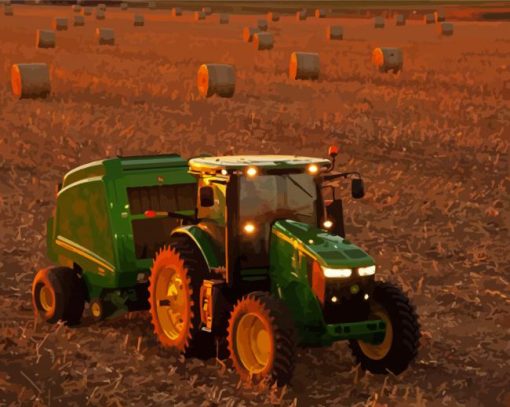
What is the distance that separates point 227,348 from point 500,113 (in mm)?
17960

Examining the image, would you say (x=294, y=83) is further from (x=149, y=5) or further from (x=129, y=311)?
(x=149, y=5)

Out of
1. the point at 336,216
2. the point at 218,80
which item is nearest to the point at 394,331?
the point at 336,216

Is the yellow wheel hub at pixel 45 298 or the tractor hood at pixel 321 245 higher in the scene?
the tractor hood at pixel 321 245

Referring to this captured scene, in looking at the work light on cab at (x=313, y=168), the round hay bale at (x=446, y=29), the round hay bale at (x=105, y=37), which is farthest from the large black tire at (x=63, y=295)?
→ the round hay bale at (x=446, y=29)

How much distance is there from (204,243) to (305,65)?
24.2 metres

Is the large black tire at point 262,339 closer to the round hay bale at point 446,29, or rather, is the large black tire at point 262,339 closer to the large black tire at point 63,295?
the large black tire at point 63,295

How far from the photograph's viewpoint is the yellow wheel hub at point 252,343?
7629mm

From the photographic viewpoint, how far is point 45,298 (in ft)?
31.6

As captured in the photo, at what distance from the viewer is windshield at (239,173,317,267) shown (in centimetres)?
786

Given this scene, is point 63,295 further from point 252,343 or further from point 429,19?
point 429,19

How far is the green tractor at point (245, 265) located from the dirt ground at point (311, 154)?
0.32 metres

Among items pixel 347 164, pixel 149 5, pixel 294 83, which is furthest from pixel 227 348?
pixel 149 5

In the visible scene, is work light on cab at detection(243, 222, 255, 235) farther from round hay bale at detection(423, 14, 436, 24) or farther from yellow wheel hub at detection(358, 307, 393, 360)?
round hay bale at detection(423, 14, 436, 24)

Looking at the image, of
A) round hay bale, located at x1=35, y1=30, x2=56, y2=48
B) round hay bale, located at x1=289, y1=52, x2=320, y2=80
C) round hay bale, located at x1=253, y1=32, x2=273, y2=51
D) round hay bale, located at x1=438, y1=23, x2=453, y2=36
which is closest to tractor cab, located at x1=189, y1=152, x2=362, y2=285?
round hay bale, located at x1=289, y1=52, x2=320, y2=80
